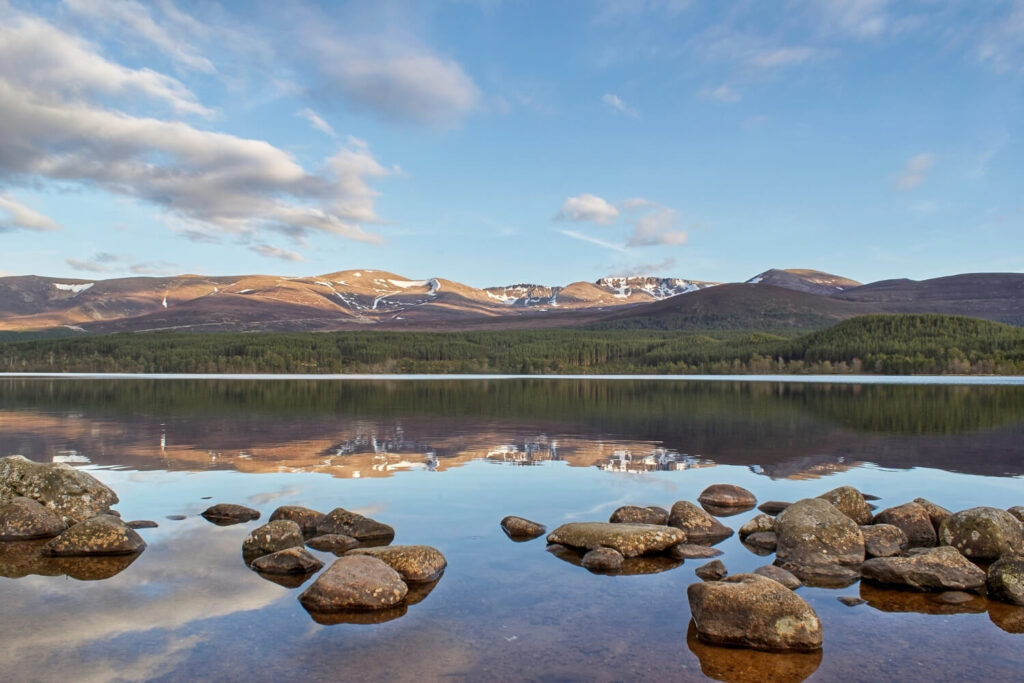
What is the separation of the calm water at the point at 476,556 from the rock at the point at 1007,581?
0.35m

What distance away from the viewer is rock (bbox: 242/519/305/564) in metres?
16.8

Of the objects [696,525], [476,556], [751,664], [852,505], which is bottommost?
[751,664]

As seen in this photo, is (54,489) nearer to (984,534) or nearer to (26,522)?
(26,522)

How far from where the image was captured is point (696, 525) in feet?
62.4

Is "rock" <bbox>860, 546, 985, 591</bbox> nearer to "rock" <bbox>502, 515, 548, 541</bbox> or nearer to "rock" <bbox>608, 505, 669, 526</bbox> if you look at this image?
"rock" <bbox>608, 505, 669, 526</bbox>

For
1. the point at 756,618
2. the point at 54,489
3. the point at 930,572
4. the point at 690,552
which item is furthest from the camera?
the point at 54,489

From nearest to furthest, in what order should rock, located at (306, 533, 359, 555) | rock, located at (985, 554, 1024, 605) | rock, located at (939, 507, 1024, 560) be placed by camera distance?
1. rock, located at (985, 554, 1024, 605)
2. rock, located at (939, 507, 1024, 560)
3. rock, located at (306, 533, 359, 555)

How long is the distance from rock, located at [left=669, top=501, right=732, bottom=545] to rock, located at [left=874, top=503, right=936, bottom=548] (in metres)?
3.98

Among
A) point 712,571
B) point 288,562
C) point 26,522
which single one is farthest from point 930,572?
point 26,522

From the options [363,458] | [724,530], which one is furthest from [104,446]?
[724,530]

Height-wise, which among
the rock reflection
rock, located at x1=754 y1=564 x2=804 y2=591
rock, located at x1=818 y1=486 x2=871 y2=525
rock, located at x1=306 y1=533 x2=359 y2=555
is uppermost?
rock, located at x1=818 y1=486 x2=871 y2=525

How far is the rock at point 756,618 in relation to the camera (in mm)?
11805

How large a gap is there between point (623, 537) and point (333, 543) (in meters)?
6.57

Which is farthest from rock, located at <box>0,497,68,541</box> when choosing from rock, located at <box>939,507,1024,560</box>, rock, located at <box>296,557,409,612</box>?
rock, located at <box>939,507,1024,560</box>
